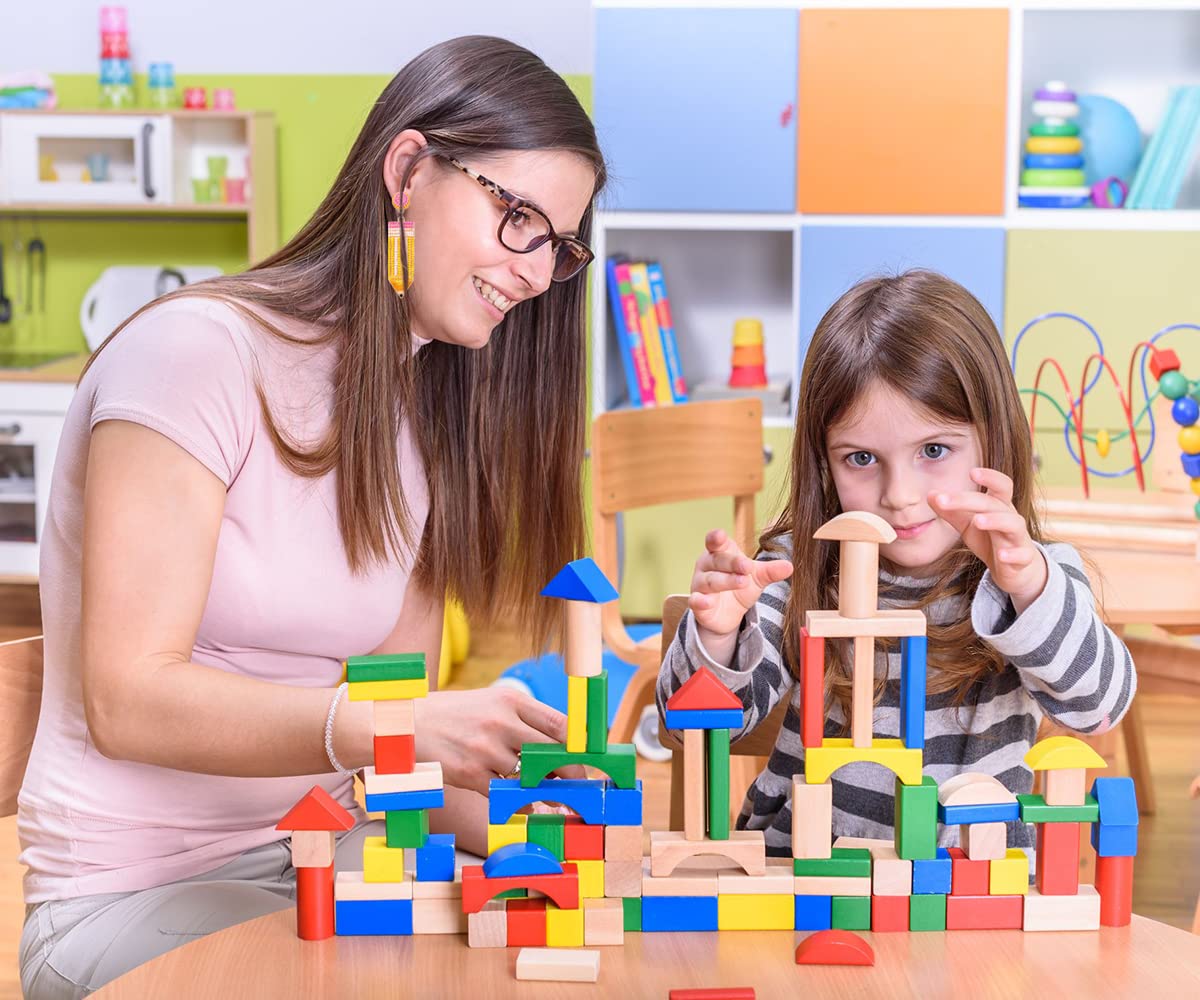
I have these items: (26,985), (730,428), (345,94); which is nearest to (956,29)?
(730,428)

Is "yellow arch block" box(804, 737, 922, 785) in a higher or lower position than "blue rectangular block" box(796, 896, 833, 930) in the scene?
higher

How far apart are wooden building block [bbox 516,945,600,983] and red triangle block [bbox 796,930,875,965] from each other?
13cm

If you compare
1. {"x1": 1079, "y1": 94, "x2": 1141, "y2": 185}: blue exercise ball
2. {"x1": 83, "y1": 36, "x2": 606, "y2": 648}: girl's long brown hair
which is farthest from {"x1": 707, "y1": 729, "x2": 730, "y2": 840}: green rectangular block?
{"x1": 1079, "y1": 94, "x2": 1141, "y2": 185}: blue exercise ball

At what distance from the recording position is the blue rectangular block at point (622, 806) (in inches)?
35.4

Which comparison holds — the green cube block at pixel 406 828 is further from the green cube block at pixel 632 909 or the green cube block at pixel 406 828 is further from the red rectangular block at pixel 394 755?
the green cube block at pixel 632 909

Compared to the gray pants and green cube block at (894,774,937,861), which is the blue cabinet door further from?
green cube block at (894,774,937,861)

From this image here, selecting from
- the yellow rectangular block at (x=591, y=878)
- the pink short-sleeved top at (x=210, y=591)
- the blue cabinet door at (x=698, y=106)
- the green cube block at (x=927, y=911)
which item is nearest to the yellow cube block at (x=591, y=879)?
the yellow rectangular block at (x=591, y=878)

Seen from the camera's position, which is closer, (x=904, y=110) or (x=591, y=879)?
(x=591, y=879)

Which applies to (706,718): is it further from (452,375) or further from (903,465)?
(452,375)

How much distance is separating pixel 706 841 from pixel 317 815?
0.83 feet

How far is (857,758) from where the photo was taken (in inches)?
35.4

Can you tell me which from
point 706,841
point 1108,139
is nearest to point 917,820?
point 706,841

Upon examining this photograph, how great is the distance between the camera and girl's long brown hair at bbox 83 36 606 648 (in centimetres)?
123

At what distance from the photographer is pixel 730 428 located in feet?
8.30
